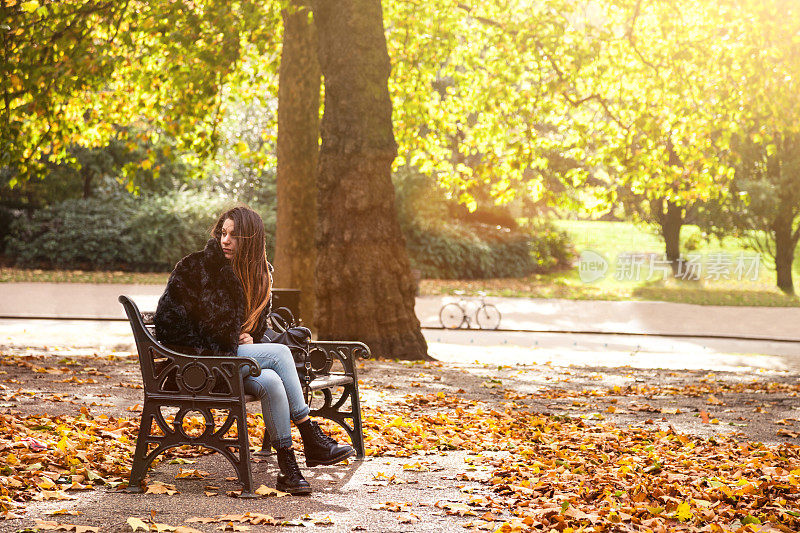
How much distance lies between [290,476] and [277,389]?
1.57ft

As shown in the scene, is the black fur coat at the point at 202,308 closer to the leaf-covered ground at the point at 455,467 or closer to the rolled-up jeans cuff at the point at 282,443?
the rolled-up jeans cuff at the point at 282,443

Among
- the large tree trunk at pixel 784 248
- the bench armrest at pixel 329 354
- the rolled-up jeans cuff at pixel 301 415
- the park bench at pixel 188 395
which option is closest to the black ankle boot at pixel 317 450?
the rolled-up jeans cuff at pixel 301 415

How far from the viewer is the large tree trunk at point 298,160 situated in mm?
16688

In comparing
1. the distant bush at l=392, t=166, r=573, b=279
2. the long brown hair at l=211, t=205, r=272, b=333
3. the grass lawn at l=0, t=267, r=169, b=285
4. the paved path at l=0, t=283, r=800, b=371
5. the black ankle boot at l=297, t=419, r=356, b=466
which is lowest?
the paved path at l=0, t=283, r=800, b=371

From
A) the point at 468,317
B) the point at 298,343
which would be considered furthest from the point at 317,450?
the point at 468,317

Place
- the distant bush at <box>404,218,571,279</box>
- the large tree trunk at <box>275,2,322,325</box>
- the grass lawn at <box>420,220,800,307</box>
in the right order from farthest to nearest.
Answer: the distant bush at <box>404,218,571,279</box> → the grass lawn at <box>420,220,800,307</box> → the large tree trunk at <box>275,2,322,325</box>

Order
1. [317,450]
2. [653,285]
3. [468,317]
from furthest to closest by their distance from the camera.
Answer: [653,285], [468,317], [317,450]

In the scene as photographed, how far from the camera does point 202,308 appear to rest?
Answer: 18.0 feet

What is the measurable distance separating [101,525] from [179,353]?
1.15 m

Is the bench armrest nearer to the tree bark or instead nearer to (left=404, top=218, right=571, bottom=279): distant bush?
(left=404, top=218, right=571, bottom=279): distant bush

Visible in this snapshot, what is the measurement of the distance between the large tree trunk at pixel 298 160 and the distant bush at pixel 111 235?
19.9 m

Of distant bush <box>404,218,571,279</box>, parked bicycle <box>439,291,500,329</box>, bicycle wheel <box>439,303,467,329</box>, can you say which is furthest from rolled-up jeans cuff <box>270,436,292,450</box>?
distant bush <box>404,218,571,279</box>

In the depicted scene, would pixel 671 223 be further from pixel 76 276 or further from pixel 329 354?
pixel 329 354

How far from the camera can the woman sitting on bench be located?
5.48m
